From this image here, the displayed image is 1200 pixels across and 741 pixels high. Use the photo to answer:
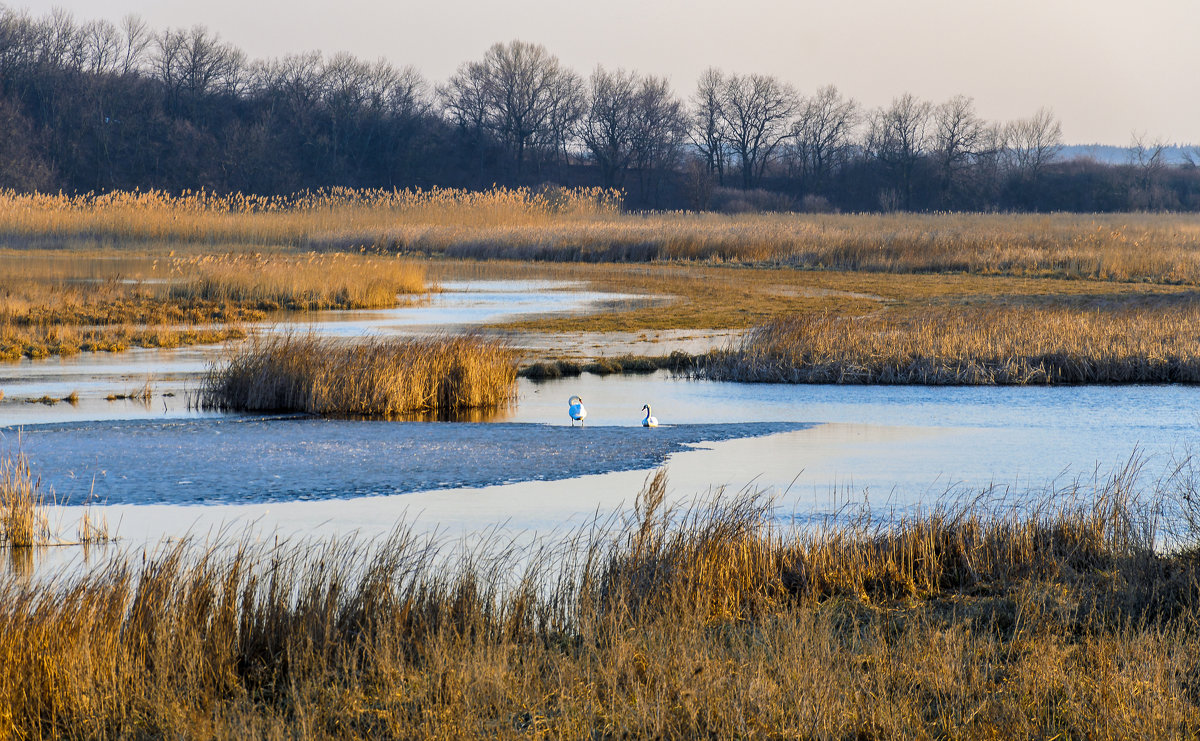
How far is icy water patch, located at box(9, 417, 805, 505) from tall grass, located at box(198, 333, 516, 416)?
710 mm

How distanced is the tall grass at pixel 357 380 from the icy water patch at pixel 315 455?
2.33ft

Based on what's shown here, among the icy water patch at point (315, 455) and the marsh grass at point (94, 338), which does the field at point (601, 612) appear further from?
the marsh grass at point (94, 338)

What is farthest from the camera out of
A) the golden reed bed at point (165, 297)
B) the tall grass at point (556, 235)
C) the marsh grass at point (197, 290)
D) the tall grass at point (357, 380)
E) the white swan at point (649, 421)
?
the tall grass at point (556, 235)

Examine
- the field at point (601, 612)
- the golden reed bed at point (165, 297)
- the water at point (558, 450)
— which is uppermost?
the golden reed bed at point (165, 297)

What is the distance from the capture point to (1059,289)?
27.5 m

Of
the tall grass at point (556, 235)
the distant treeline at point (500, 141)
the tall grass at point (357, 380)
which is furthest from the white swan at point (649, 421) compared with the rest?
the distant treeline at point (500, 141)

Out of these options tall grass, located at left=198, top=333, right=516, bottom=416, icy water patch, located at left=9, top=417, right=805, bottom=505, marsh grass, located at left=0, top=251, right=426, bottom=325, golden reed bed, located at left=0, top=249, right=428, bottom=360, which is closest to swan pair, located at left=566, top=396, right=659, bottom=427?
icy water patch, located at left=9, top=417, right=805, bottom=505

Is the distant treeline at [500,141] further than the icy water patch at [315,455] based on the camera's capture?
Yes

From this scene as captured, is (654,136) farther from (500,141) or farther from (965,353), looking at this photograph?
(965,353)

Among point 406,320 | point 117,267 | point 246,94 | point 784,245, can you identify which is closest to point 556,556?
point 406,320

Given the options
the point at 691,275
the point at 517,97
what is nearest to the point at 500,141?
the point at 517,97

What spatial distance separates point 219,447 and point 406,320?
11.8 metres

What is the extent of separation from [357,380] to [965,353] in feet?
27.2

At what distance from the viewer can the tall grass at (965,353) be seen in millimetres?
15527
